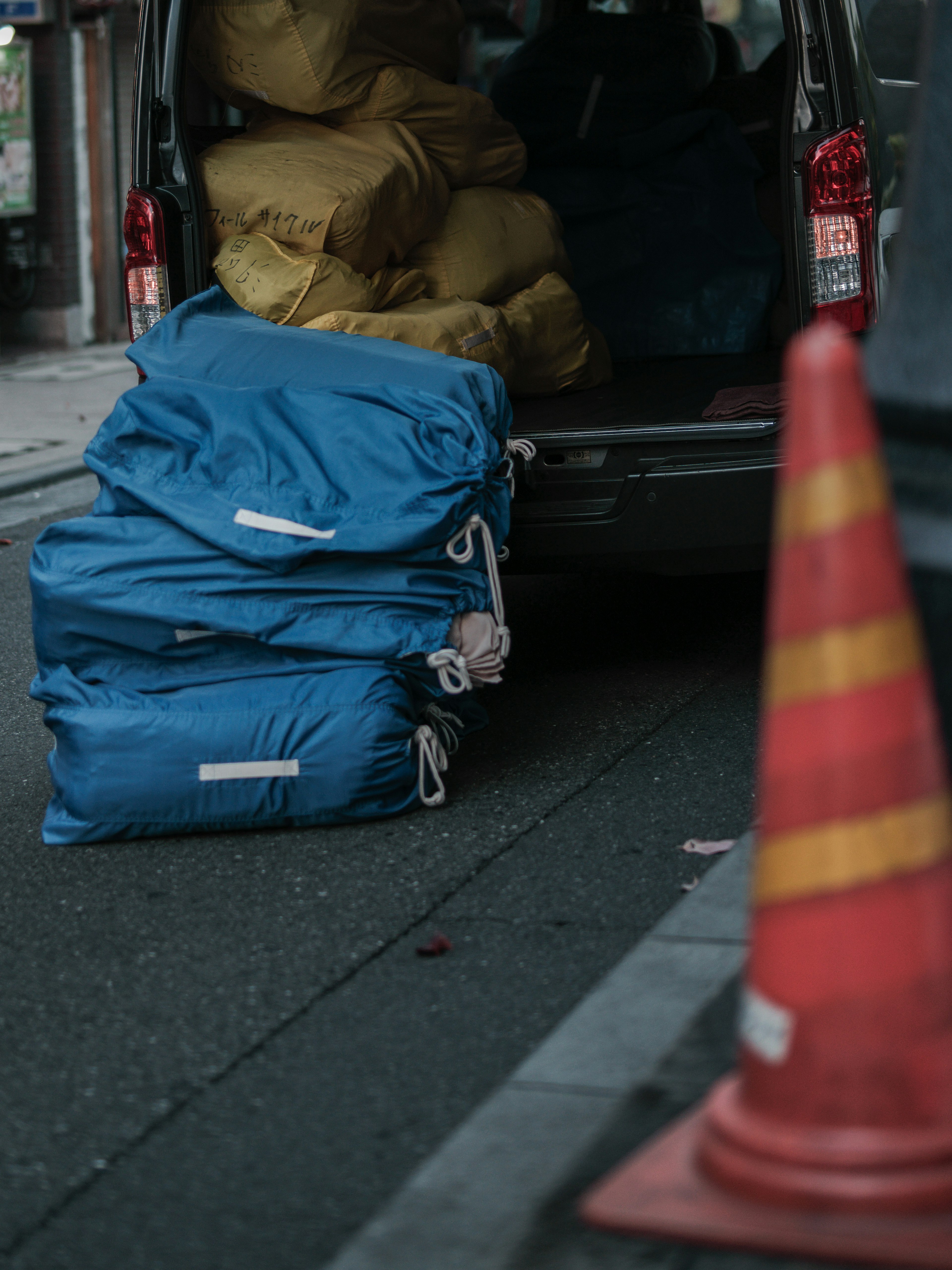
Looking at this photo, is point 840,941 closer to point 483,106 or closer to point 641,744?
point 641,744

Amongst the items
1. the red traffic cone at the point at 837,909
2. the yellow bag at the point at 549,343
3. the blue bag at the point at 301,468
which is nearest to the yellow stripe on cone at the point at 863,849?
the red traffic cone at the point at 837,909

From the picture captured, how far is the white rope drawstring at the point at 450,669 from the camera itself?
3680 millimetres

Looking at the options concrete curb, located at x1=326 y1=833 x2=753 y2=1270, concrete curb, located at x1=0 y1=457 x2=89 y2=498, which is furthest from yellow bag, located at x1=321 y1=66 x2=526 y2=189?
concrete curb, located at x1=0 y1=457 x2=89 y2=498

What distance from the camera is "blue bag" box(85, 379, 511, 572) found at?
3678 millimetres

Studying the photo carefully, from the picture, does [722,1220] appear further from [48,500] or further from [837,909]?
[48,500]

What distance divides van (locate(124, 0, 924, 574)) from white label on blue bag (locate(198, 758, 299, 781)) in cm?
102

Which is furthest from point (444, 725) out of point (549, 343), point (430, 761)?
point (549, 343)

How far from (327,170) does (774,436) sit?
1427mm

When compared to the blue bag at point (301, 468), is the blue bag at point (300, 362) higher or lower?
higher

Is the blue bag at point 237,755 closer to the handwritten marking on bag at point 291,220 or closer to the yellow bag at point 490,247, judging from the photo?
the handwritten marking on bag at point 291,220

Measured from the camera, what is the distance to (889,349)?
2.29 meters

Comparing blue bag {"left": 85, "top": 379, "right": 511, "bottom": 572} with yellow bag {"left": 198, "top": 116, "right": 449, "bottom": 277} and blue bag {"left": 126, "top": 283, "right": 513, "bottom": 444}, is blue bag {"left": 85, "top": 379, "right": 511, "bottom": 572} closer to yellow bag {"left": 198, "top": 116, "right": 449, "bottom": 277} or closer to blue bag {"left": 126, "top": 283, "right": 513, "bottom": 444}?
blue bag {"left": 126, "top": 283, "right": 513, "bottom": 444}

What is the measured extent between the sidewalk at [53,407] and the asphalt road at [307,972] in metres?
4.25

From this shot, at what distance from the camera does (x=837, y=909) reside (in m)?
1.94
